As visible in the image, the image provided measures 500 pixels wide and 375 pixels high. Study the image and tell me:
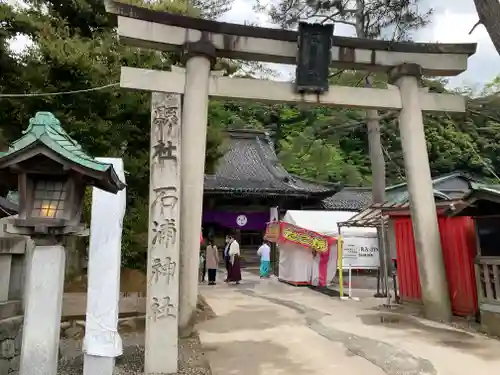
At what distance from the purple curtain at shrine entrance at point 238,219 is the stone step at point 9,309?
15676mm

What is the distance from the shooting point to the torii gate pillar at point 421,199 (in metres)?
8.24

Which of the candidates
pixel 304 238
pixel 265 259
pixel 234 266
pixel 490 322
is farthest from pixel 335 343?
pixel 265 259

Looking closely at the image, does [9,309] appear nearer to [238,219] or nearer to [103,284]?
[103,284]

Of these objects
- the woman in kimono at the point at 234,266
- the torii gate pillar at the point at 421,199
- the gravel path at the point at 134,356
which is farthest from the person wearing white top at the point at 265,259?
the gravel path at the point at 134,356

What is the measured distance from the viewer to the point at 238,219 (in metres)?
21.5

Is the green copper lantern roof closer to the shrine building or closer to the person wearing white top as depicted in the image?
the person wearing white top

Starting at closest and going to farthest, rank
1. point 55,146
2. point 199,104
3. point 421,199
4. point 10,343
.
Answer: point 55,146 → point 10,343 → point 199,104 → point 421,199

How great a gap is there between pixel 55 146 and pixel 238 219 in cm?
1754

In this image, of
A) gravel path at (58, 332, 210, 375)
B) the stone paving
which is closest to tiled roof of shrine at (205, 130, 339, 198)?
the stone paving

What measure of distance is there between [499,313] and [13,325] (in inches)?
274

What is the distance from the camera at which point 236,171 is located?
2333 centimetres

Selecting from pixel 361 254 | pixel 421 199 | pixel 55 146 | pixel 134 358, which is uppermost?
pixel 421 199

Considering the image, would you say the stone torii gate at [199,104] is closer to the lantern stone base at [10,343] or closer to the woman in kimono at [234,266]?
the lantern stone base at [10,343]

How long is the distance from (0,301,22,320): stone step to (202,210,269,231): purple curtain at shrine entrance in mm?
15676
